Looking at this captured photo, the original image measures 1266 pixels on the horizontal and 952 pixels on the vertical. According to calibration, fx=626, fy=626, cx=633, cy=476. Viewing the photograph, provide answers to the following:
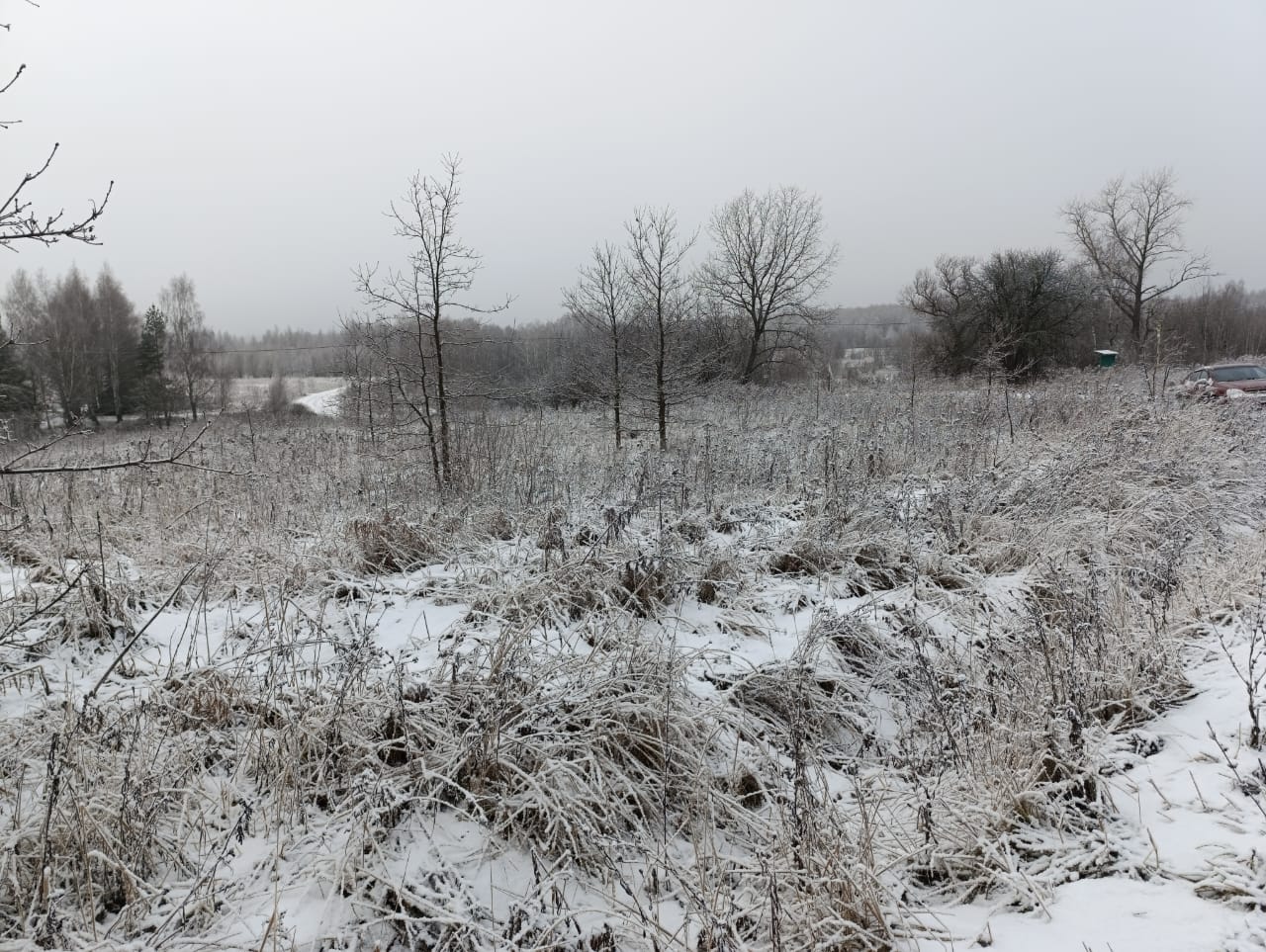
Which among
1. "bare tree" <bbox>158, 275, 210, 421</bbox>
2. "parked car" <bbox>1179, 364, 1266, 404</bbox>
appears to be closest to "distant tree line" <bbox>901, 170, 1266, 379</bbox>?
"parked car" <bbox>1179, 364, 1266, 404</bbox>

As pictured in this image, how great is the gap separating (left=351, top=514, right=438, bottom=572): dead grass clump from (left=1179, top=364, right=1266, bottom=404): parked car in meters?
13.7

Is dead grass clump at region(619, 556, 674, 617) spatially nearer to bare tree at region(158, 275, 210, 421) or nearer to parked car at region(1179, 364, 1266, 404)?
parked car at region(1179, 364, 1266, 404)

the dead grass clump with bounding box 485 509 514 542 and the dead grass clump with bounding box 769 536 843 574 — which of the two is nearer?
the dead grass clump with bounding box 769 536 843 574

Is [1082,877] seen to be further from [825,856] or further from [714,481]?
[714,481]

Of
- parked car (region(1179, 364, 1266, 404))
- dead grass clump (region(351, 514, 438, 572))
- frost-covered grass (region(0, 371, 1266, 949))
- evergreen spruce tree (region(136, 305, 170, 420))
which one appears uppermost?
evergreen spruce tree (region(136, 305, 170, 420))

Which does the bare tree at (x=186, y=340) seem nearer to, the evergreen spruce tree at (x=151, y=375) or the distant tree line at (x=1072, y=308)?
the evergreen spruce tree at (x=151, y=375)

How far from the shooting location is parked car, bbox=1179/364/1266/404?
12328mm

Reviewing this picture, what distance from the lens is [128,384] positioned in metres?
33.5

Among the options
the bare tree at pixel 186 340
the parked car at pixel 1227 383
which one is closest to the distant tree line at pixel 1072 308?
the parked car at pixel 1227 383

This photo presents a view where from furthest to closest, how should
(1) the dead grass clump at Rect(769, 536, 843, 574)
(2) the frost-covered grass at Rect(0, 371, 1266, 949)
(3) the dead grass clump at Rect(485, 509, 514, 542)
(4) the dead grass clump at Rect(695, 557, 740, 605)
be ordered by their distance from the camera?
1. (3) the dead grass clump at Rect(485, 509, 514, 542)
2. (1) the dead grass clump at Rect(769, 536, 843, 574)
3. (4) the dead grass clump at Rect(695, 557, 740, 605)
4. (2) the frost-covered grass at Rect(0, 371, 1266, 949)

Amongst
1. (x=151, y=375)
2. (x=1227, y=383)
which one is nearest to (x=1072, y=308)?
(x=1227, y=383)

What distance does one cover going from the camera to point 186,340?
35.3 metres

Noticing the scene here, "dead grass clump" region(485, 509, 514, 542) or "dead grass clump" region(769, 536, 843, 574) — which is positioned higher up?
"dead grass clump" region(485, 509, 514, 542)

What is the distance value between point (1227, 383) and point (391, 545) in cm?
1856
